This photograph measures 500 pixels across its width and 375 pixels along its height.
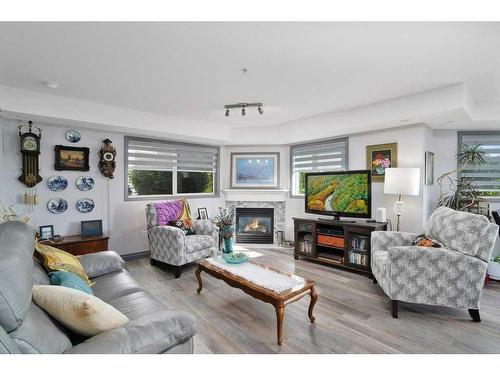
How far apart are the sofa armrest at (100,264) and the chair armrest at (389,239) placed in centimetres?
279

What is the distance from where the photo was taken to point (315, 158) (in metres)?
4.68

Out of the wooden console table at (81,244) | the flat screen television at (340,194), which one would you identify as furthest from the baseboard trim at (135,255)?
the flat screen television at (340,194)

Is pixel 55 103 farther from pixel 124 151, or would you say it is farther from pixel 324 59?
pixel 324 59

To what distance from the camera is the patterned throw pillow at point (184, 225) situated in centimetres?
378

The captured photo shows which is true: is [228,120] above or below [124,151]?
above

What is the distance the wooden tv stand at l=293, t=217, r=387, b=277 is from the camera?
339 cm

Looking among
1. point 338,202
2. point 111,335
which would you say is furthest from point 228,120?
point 111,335

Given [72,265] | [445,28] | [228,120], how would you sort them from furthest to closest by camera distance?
[228,120] < [72,265] < [445,28]

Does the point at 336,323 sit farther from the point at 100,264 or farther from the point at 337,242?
the point at 100,264

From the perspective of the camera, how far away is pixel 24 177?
3242 mm

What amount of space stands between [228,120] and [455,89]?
310cm

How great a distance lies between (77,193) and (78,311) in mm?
3181

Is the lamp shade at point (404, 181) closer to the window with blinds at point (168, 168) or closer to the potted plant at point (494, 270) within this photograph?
the potted plant at point (494, 270)
